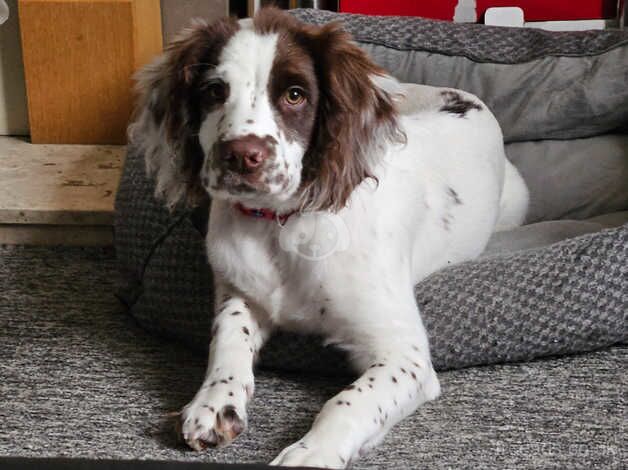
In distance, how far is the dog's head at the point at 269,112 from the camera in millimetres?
1756

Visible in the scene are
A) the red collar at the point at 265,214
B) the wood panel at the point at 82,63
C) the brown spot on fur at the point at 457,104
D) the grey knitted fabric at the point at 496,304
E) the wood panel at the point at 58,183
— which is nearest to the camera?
the red collar at the point at 265,214

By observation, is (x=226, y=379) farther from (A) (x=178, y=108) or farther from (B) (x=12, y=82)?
(B) (x=12, y=82)

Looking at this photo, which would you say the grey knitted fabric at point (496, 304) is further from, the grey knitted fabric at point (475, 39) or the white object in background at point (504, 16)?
the white object in background at point (504, 16)

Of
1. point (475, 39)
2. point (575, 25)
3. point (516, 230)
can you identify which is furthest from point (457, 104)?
point (575, 25)

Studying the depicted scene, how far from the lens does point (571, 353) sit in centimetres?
224

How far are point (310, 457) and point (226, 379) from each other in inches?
11.8

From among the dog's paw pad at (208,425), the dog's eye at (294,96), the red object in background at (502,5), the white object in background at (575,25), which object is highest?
the dog's eye at (294,96)

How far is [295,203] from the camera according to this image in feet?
6.33

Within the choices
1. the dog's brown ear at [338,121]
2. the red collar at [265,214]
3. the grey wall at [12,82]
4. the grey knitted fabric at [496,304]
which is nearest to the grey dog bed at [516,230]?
the grey knitted fabric at [496,304]

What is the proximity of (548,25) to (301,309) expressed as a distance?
2204 mm

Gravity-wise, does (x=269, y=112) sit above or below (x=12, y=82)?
above

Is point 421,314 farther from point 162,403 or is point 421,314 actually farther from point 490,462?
point 162,403

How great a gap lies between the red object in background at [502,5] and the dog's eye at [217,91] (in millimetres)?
2018

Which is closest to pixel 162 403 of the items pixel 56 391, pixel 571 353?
pixel 56 391
